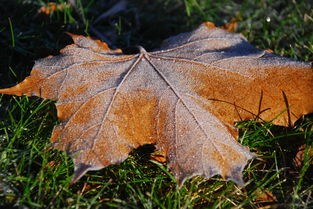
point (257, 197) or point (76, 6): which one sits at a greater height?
point (76, 6)

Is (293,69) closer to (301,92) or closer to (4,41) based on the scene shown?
(301,92)

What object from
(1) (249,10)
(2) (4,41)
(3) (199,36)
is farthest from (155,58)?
(1) (249,10)

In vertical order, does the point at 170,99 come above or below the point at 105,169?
above
